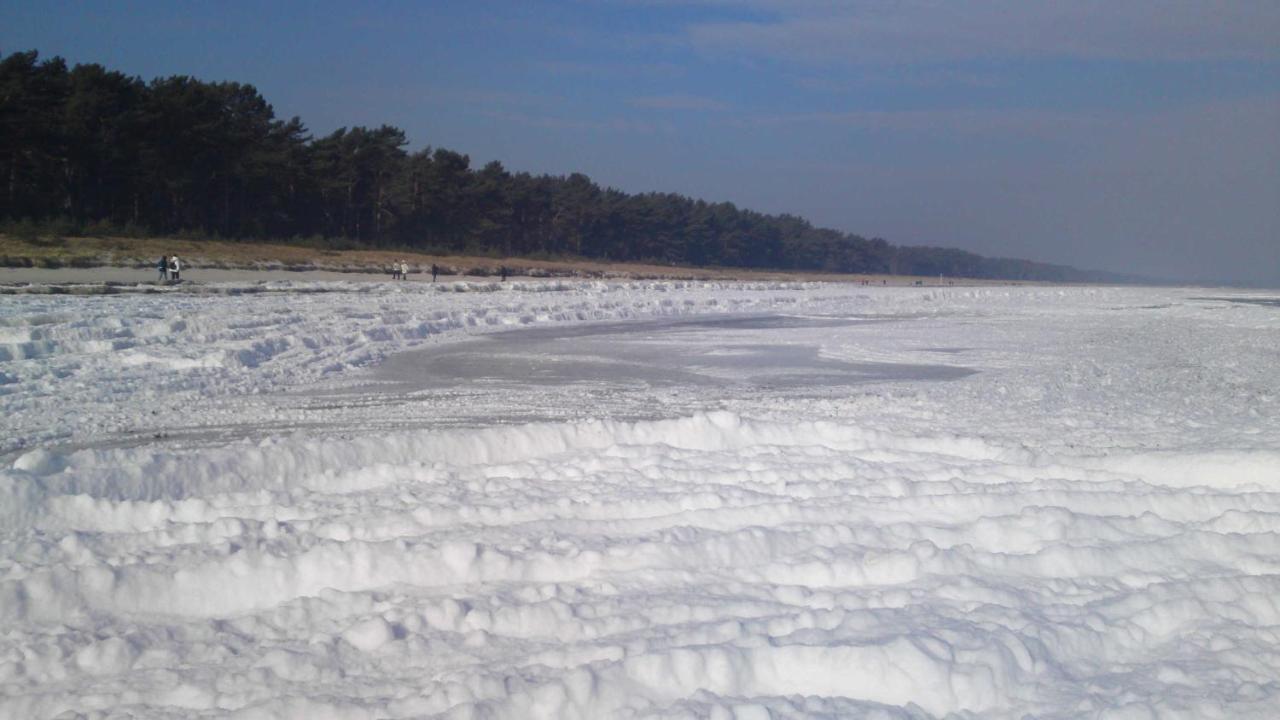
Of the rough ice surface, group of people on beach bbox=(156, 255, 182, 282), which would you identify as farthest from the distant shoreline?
the rough ice surface

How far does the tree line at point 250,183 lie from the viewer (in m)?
45.2

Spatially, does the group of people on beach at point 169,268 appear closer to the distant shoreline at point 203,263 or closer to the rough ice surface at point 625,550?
the distant shoreline at point 203,263

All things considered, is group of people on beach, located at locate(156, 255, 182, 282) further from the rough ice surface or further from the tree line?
the rough ice surface

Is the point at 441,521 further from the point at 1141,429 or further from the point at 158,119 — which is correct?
the point at 158,119

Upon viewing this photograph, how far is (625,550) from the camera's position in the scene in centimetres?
528

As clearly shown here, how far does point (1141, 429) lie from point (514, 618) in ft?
23.3

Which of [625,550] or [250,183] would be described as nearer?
[625,550]

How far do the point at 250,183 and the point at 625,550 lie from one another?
188 feet

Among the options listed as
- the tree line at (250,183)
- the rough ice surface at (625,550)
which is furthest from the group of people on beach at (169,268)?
the rough ice surface at (625,550)

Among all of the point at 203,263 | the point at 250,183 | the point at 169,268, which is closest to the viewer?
the point at 169,268

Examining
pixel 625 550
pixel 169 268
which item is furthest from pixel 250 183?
pixel 625 550

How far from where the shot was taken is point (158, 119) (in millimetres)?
50062

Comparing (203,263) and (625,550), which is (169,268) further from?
(625,550)

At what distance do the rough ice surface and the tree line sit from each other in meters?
38.9
